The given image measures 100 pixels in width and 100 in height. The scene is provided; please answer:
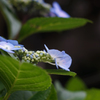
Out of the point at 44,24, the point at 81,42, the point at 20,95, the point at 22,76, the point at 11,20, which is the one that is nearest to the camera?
the point at 22,76

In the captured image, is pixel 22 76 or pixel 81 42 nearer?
pixel 22 76

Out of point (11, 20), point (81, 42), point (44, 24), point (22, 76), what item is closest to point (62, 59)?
point (22, 76)

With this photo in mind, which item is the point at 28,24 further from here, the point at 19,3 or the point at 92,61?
the point at 92,61

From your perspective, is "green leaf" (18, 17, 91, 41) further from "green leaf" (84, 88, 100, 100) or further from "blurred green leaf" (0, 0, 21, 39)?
"green leaf" (84, 88, 100, 100)

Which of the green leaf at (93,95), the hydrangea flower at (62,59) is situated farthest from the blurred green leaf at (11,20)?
the hydrangea flower at (62,59)

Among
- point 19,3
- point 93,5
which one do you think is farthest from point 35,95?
point 93,5

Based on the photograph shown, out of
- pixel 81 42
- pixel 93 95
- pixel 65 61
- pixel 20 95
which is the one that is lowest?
→ pixel 81 42

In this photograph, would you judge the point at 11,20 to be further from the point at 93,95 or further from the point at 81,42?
the point at 81,42
